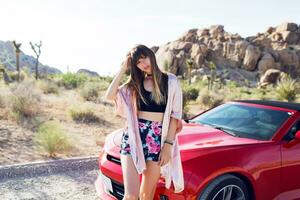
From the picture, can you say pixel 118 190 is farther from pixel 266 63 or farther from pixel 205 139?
pixel 266 63

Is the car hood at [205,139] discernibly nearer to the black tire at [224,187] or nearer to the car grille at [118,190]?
the black tire at [224,187]

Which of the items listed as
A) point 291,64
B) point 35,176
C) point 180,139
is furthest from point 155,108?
point 291,64

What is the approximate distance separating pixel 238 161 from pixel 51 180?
126 inches

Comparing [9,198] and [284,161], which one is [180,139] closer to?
[284,161]

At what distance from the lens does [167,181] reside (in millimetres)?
3686

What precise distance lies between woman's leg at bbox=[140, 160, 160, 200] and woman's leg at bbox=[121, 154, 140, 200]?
79 millimetres

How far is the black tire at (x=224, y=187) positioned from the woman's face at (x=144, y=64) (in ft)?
4.49

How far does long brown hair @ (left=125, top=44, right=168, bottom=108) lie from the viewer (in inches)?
138

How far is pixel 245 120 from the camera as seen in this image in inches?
207

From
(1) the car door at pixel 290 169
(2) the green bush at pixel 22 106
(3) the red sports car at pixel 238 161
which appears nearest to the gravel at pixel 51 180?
(3) the red sports car at pixel 238 161

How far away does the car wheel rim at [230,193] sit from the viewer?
4050mm

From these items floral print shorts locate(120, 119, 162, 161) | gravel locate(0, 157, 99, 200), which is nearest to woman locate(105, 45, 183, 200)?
floral print shorts locate(120, 119, 162, 161)

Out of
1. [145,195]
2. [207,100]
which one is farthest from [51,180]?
[207,100]

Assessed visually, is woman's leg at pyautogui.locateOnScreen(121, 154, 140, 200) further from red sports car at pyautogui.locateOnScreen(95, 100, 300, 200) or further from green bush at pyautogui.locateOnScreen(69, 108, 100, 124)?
green bush at pyautogui.locateOnScreen(69, 108, 100, 124)
